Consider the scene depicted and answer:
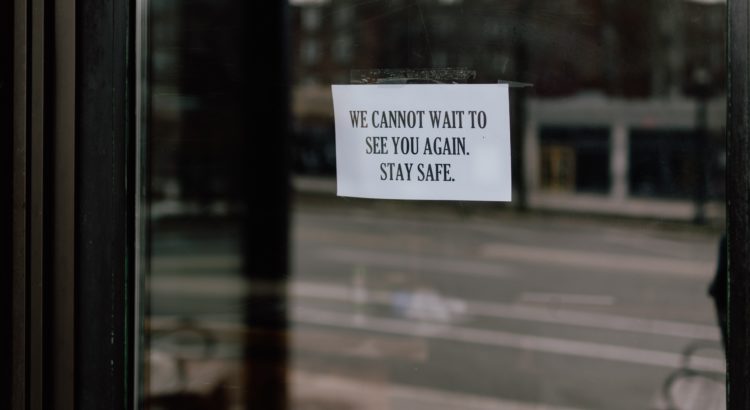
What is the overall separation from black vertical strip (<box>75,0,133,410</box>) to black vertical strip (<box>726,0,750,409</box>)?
0.74m

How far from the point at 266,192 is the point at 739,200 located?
5563 mm

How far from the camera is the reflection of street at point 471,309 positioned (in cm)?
468

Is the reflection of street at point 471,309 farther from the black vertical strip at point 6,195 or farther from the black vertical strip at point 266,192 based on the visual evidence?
the black vertical strip at point 6,195

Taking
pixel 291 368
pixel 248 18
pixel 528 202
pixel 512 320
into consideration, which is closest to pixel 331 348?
pixel 291 368

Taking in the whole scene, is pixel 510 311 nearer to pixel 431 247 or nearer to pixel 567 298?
pixel 567 298

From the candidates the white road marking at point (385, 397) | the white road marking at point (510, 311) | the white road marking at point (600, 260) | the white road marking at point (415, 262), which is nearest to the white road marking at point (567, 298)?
the white road marking at point (510, 311)

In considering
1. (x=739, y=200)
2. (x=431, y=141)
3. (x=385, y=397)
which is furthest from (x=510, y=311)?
(x=739, y=200)

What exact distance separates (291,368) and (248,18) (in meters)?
2.43

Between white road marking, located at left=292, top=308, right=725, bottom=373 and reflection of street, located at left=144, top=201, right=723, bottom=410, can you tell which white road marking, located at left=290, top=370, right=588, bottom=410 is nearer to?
reflection of street, located at left=144, top=201, right=723, bottom=410

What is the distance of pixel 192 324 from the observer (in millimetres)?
5090

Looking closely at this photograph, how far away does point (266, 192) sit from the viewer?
20.1ft

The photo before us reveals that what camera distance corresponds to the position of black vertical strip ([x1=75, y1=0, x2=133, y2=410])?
94cm

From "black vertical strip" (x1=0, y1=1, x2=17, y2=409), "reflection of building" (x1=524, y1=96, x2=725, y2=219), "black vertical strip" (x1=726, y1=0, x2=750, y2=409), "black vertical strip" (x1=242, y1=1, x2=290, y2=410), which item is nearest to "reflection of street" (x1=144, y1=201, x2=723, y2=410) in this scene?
"black vertical strip" (x1=242, y1=1, x2=290, y2=410)

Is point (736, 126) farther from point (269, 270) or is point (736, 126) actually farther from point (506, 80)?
point (269, 270)
